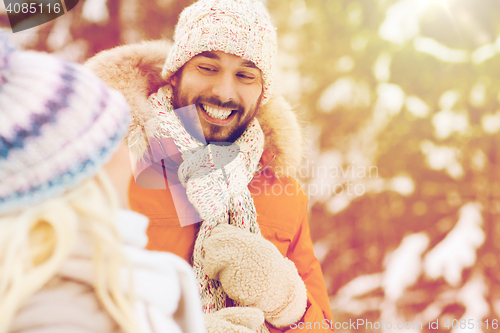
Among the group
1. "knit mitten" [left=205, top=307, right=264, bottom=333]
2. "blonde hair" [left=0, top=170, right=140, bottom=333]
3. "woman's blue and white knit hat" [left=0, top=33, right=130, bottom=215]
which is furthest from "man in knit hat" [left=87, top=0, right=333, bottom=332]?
"woman's blue and white knit hat" [left=0, top=33, right=130, bottom=215]

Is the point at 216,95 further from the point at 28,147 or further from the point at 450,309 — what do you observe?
the point at 450,309

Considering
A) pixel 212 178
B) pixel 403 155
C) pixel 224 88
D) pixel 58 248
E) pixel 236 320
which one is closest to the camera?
pixel 58 248

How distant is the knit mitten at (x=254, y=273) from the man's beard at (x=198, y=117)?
0.41m

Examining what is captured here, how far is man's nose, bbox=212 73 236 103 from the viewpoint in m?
1.10

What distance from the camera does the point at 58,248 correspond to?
1.18 ft

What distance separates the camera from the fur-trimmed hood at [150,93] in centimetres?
103

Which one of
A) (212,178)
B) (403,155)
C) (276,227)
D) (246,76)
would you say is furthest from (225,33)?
(403,155)

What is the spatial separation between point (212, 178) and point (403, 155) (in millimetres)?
1329

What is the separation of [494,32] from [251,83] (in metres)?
1.60

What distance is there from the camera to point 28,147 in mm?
358

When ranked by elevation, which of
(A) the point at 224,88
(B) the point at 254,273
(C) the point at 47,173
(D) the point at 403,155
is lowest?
(D) the point at 403,155

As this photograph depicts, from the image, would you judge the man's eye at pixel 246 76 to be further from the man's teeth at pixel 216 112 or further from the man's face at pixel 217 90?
the man's teeth at pixel 216 112

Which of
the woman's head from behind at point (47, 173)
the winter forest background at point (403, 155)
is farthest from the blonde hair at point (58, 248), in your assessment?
the winter forest background at point (403, 155)

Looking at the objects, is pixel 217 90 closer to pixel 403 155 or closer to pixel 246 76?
pixel 246 76
